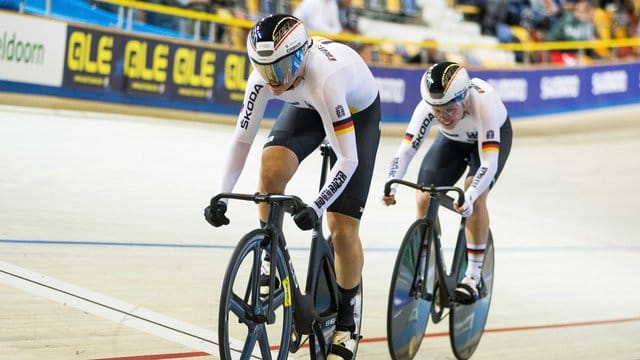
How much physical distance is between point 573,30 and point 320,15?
628cm

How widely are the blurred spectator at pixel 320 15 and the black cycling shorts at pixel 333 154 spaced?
7883 mm

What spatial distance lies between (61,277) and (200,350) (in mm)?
1094

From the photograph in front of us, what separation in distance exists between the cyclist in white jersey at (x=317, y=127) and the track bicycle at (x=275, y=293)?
70 millimetres

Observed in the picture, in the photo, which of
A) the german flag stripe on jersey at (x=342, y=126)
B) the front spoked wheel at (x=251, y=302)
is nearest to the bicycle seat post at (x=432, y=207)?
the german flag stripe on jersey at (x=342, y=126)

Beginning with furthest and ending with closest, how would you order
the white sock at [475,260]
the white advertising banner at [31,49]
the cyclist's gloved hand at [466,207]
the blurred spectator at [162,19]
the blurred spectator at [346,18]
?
the blurred spectator at [346,18], the blurred spectator at [162,19], the white advertising banner at [31,49], the white sock at [475,260], the cyclist's gloved hand at [466,207]

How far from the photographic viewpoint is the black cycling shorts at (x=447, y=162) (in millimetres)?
4699

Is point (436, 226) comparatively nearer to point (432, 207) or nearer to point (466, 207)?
point (432, 207)

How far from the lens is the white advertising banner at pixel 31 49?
9391 mm

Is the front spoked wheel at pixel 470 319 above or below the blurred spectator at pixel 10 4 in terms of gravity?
below

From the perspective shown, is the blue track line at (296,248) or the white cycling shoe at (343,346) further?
the blue track line at (296,248)

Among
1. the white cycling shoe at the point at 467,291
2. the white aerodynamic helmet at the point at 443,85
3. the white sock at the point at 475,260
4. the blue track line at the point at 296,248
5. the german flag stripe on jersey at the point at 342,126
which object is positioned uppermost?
the white aerodynamic helmet at the point at 443,85

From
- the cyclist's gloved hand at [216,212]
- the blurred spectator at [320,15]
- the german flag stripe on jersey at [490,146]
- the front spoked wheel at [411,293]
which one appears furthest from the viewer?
the blurred spectator at [320,15]

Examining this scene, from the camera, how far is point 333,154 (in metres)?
3.82

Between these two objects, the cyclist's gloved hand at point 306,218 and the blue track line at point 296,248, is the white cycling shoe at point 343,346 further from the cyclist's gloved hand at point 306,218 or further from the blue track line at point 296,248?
the blue track line at point 296,248
